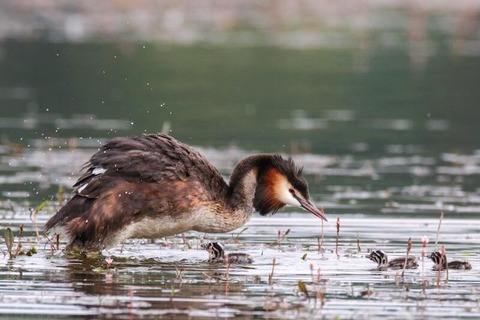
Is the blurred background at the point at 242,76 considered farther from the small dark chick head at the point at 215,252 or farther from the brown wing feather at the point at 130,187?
the small dark chick head at the point at 215,252

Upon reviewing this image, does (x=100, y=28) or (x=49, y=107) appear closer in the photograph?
(x=49, y=107)

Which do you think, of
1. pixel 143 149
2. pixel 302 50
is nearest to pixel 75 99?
pixel 302 50

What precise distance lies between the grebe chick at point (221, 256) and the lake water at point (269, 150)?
88mm

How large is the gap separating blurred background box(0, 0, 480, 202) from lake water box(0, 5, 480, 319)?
0.08 meters

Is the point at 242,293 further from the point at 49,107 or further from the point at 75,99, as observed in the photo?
the point at 75,99

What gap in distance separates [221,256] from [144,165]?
1.01 meters

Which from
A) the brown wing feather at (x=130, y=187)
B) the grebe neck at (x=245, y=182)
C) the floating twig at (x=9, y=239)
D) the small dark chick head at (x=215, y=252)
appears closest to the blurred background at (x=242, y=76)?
the grebe neck at (x=245, y=182)

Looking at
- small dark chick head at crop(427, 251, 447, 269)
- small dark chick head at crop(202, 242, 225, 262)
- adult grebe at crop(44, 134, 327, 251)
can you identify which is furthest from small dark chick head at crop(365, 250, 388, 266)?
small dark chick head at crop(202, 242, 225, 262)

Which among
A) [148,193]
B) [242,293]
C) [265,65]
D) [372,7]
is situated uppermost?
[372,7]

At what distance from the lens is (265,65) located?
105 feet

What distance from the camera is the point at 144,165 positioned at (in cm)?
1117

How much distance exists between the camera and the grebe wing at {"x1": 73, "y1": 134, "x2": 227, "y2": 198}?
11125 mm

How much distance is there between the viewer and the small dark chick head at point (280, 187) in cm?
1155

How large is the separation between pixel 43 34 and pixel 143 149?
89.4ft
